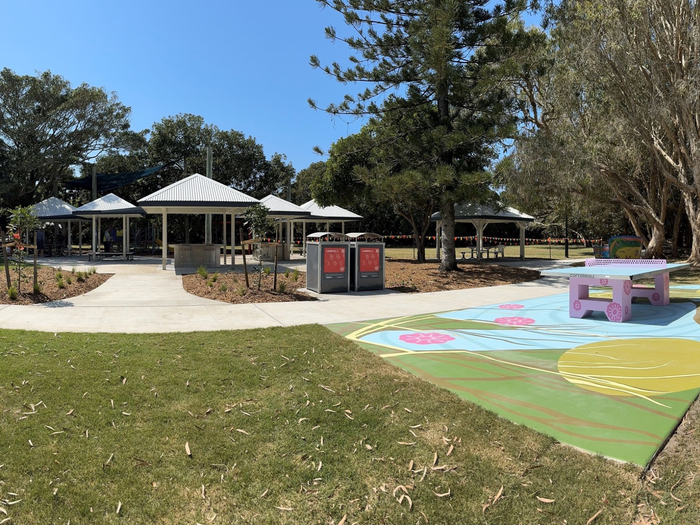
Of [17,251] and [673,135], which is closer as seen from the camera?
[17,251]

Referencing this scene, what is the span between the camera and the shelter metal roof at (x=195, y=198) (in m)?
16.5

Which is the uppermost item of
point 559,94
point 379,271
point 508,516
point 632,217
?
point 559,94

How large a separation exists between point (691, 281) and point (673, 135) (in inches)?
267

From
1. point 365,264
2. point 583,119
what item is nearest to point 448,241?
point 365,264

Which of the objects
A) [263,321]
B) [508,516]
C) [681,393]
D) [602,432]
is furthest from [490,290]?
[508,516]

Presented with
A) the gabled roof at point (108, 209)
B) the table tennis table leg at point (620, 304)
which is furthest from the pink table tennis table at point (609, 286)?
the gabled roof at point (108, 209)

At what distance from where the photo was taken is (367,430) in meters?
3.68

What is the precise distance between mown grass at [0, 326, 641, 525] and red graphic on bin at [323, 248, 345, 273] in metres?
6.83

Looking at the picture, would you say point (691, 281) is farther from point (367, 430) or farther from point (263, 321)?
point (367, 430)

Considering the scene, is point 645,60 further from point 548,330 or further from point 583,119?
point 548,330

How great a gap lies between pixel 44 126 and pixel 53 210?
847cm

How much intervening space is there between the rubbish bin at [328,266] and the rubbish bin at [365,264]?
7.7 inches

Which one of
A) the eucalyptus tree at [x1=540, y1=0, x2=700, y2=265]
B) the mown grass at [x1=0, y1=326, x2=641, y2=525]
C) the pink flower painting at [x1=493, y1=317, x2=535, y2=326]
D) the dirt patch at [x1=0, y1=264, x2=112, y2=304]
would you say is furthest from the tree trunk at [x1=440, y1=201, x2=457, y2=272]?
the mown grass at [x1=0, y1=326, x2=641, y2=525]

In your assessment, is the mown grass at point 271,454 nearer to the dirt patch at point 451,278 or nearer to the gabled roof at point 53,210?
the dirt patch at point 451,278
